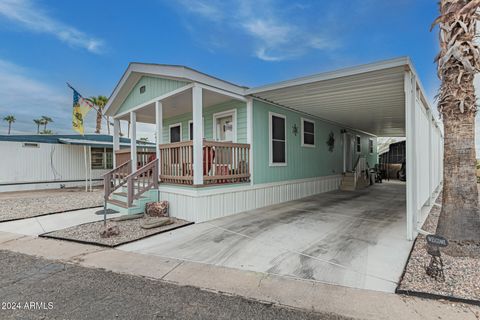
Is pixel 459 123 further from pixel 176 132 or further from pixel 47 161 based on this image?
pixel 47 161

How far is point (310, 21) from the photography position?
29.6ft

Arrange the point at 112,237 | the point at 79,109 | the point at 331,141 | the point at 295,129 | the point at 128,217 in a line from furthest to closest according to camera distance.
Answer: the point at 331,141 → the point at 79,109 → the point at 295,129 → the point at 128,217 → the point at 112,237

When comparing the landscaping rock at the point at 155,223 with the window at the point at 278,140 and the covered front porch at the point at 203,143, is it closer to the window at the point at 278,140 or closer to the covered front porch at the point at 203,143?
the covered front porch at the point at 203,143

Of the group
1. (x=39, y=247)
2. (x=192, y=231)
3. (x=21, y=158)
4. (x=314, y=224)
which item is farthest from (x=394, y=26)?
(x=21, y=158)

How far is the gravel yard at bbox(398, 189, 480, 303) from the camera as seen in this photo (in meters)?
2.25

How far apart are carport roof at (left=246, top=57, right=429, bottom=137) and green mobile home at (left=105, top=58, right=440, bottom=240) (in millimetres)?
18

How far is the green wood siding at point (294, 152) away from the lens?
6645 millimetres

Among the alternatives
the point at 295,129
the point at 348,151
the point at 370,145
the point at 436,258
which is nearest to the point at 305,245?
the point at 436,258

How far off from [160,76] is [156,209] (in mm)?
3474

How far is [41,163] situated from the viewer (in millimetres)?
12234

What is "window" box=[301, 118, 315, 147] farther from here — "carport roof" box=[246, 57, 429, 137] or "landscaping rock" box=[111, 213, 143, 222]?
"landscaping rock" box=[111, 213, 143, 222]

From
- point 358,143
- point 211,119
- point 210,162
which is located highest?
point 211,119

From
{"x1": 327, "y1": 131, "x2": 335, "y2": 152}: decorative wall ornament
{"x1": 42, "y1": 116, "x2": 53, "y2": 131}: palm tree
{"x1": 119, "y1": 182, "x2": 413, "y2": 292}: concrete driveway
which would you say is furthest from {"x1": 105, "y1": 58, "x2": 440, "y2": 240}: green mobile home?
{"x1": 42, "y1": 116, "x2": 53, "y2": 131}: palm tree

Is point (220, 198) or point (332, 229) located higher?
point (220, 198)
